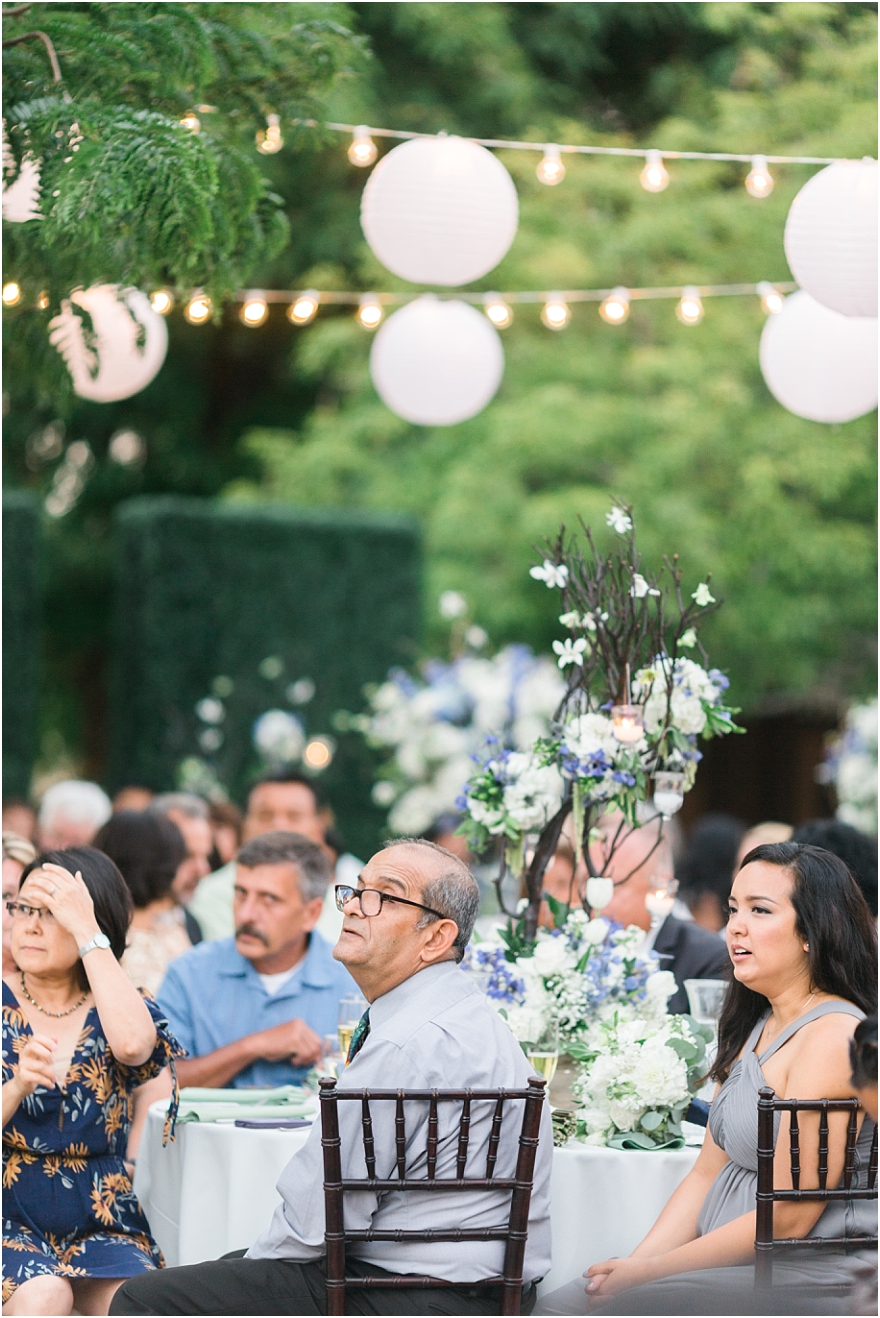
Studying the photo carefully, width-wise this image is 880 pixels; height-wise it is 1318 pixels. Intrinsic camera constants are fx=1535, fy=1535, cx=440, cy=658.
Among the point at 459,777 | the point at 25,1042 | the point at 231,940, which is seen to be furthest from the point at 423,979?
the point at 459,777

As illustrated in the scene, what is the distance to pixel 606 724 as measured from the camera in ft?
11.6

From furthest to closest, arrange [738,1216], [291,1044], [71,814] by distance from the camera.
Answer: [71,814] < [291,1044] < [738,1216]

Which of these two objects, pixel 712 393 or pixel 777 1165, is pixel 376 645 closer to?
pixel 712 393

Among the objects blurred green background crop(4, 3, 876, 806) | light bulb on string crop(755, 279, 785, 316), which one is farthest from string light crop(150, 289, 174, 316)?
blurred green background crop(4, 3, 876, 806)

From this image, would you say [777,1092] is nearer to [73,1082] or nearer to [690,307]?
[73,1082]

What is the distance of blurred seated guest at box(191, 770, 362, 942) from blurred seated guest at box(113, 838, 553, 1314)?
2.45 metres

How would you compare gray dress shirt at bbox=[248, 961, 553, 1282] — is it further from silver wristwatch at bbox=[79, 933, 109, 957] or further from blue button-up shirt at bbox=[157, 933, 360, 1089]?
blue button-up shirt at bbox=[157, 933, 360, 1089]

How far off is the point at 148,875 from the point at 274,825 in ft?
3.28

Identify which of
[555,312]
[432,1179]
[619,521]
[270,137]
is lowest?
[432,1179]

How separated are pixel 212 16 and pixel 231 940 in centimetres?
245

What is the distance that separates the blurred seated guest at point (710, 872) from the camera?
6086mm

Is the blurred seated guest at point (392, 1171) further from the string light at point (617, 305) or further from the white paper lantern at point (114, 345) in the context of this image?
the string light at point (617, 305)

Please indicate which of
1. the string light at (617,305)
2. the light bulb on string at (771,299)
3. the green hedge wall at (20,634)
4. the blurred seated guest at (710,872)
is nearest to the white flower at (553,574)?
the light bulb on string at (771,299)

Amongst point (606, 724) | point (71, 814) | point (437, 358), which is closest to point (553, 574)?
point (606, 724)
